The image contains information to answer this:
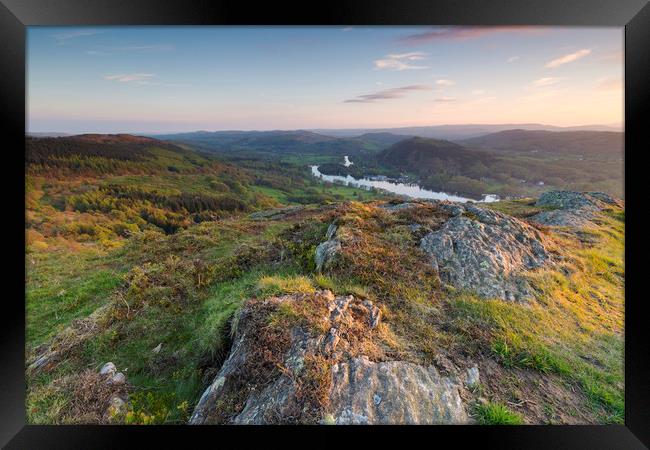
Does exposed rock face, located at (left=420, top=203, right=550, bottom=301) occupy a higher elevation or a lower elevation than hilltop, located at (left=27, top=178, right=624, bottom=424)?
higher

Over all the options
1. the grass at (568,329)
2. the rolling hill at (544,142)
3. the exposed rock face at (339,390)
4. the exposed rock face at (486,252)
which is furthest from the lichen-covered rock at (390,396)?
the rolling hill at (544,142)

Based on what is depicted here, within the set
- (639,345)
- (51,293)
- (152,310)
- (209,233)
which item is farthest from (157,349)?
(639,345)

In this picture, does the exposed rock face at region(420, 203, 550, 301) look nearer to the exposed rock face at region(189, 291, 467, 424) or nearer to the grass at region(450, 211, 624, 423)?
the grass at region(450, 211, 624, 423)

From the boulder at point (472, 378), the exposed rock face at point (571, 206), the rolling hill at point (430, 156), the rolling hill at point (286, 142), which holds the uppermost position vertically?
the rolling hill at point (286, 142)

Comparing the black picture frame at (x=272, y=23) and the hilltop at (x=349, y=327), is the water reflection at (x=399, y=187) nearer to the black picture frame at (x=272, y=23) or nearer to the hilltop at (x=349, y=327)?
the hilltop at (x=349, y=327)

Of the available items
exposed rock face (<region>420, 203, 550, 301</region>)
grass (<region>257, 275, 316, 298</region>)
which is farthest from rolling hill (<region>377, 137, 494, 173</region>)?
grass (<region>257, 275, 316, 298</region>)
